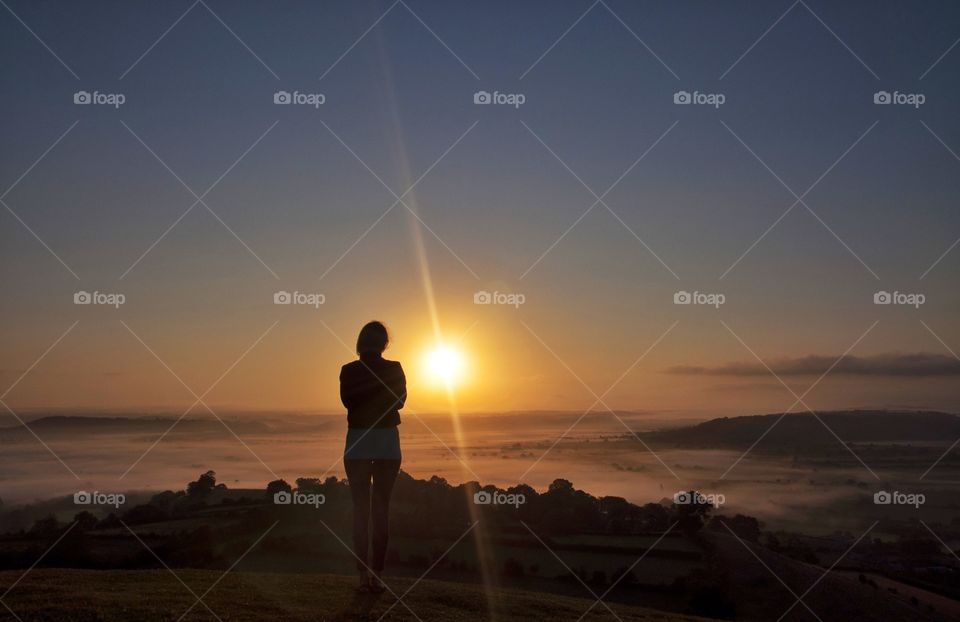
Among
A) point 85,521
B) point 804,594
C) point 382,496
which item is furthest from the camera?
point 804,594

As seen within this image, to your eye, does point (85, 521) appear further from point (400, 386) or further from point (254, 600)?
point (400, 386)

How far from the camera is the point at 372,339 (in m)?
12.4

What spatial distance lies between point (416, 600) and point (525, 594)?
3.16m

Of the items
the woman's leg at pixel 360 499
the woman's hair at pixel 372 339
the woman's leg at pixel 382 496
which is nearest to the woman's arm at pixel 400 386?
the woman's hair at pixel 372 339

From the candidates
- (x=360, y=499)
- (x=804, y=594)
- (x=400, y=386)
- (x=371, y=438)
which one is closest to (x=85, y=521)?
(x=360, y=499)

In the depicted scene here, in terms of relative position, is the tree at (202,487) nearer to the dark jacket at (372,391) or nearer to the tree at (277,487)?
the tree at (277,487)

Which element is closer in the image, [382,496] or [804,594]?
[382,496]

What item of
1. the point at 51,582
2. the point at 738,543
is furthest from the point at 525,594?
the point at 738,543

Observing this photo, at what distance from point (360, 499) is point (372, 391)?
1.56 metres

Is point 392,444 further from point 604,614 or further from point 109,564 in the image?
point 109,564

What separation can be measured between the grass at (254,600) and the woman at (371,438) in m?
0.99

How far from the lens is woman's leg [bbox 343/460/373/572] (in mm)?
Result: 12016

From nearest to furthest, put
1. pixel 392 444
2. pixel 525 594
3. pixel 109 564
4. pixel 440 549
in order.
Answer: pixel 392 444 → pixel 525 594 → pixel 109 564 → pixel 440 549

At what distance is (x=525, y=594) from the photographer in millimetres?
15289
